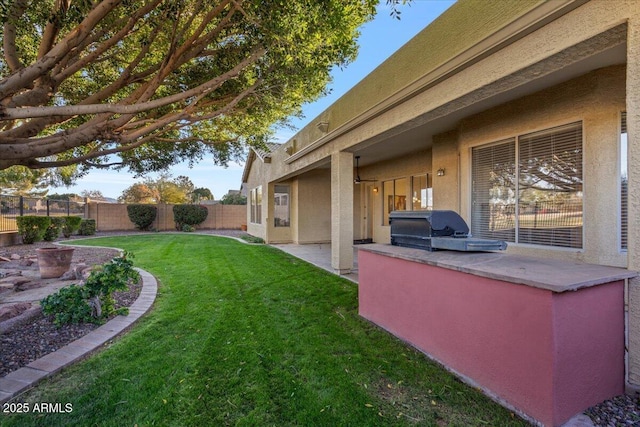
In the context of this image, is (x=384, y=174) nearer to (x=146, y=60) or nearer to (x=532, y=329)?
(x=146, y=60)

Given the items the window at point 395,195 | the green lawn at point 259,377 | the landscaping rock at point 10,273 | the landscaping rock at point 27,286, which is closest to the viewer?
the green lawn at point 259,377

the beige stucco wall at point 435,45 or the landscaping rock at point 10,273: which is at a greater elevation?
the beige stucco wall at point 435,45

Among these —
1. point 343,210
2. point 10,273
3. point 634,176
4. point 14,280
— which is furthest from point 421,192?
point 10,273

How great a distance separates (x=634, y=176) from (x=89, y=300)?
6.29m

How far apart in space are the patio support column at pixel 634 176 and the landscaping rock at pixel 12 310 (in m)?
7.04

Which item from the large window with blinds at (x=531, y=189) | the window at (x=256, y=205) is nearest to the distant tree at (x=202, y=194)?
the window at (x=256, y=205)

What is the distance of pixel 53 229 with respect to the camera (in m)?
13.8

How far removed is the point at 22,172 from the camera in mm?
16500

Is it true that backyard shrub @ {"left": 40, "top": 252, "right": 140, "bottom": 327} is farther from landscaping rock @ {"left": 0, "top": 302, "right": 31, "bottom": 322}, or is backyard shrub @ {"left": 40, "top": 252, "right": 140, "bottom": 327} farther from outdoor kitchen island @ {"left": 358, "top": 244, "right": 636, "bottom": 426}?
outdoor kitchen island @ {"left": 358, "top": 244, "right": 636, "bottom": 426}

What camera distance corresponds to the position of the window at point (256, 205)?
53.2 feet

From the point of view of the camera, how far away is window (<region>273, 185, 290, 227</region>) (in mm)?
14453

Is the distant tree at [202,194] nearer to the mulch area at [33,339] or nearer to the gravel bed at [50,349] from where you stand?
the mulch area at [33,339]

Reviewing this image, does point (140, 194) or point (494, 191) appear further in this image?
point (140, 194)

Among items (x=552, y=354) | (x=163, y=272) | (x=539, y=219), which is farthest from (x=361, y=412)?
(x=163, y=272)
